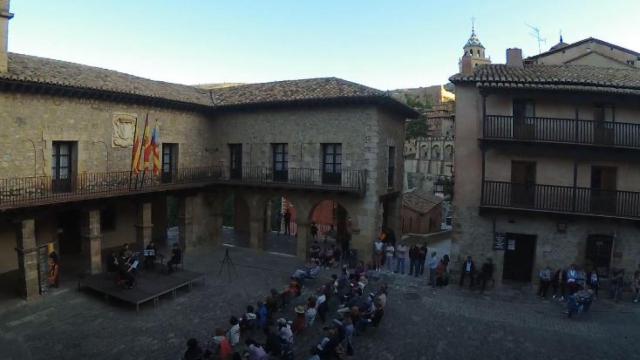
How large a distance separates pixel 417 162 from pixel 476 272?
40827 mm

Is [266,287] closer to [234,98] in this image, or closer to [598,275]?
[234,98]

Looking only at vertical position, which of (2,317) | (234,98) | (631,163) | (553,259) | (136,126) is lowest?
(2,317)

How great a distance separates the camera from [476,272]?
17344 mm

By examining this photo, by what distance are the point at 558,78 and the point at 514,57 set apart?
14.1 ft

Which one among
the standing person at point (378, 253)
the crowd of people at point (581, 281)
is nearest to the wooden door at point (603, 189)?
the crowd of people at point (581, 281)

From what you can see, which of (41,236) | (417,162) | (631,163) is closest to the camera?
(631,163)

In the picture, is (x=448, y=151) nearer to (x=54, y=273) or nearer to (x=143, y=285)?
(x=143, y=285)

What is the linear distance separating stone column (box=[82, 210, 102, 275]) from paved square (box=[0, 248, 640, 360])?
1.23 metres

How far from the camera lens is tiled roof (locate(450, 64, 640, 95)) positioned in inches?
645

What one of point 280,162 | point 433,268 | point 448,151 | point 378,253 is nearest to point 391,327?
point 433,268

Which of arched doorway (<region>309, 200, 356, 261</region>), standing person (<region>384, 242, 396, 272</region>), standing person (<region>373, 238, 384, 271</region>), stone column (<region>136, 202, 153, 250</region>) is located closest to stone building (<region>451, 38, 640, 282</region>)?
standing person (<region>384, 242, 396, 272</region>)

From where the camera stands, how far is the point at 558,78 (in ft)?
55.7

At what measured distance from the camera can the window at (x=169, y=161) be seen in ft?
71.9

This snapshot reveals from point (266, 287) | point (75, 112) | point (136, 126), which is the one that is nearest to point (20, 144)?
point (75, 112)
